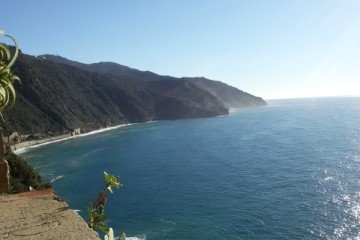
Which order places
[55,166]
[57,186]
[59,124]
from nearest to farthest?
[57,186]
[55,166]
[59,124]

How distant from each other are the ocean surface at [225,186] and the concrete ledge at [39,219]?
36699mm

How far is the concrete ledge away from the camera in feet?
16.7

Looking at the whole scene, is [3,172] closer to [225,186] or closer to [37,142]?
[225,186]

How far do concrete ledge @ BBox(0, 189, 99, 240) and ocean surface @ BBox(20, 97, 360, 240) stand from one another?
36699 mm

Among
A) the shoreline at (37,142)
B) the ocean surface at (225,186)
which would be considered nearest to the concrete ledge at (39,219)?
the ocean surface at (225,186)

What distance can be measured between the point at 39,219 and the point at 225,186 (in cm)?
5754

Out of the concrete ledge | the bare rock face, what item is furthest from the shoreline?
the concrete ledge

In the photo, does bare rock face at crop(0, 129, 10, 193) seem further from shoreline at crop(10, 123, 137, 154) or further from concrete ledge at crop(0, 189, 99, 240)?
shoreline at crop(10, 123, 137, 154)

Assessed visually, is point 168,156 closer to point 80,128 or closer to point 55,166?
point 55,166

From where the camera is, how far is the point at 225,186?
61.8 meters

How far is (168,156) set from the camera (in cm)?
9575

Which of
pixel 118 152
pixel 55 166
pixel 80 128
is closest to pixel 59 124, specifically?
pixel 80 128

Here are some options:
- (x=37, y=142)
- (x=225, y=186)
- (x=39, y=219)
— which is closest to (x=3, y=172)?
(x=39, y=219)

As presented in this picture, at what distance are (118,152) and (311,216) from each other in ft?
236
